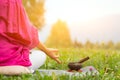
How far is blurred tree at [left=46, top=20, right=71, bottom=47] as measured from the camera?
33062mm

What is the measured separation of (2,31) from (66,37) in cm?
2655

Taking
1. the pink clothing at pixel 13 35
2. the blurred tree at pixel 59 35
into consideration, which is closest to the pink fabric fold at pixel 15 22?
the pink clothing at pixel 13 35

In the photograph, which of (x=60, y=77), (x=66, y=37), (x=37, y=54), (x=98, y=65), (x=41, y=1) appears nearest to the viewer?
(x=60, y=77)

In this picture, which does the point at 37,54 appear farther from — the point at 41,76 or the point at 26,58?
the point at 41,76

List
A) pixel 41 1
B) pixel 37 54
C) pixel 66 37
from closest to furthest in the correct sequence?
pixel 37 54, pixel 41 1, pixel 66 37

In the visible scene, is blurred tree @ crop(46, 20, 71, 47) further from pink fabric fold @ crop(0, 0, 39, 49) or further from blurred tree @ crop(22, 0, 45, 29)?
pink fabric fold @ crop(0, 0, 39, 49)

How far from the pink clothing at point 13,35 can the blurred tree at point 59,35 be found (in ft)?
84.5

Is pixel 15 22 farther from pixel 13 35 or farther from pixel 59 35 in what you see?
pixel 59 35

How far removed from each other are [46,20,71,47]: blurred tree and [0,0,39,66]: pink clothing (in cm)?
2575

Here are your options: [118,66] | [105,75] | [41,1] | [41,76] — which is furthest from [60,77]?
[41,1]

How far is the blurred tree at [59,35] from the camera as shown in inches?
1302

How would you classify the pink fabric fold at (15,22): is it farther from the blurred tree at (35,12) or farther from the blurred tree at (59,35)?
the blurred tree at (59,35)

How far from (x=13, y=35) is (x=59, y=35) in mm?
27529

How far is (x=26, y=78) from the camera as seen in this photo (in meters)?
6.30
